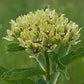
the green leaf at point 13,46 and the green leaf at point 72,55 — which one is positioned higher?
the green leaf at point 13,46

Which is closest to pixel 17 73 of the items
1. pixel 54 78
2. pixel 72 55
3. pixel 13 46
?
pixel 13 46

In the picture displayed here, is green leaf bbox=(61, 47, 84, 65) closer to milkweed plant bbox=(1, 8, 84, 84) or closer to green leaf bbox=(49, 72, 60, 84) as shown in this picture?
milkweed plant bbox=(1, 8, 84, 84)

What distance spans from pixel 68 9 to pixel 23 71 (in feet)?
9.75

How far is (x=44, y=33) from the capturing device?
178cm

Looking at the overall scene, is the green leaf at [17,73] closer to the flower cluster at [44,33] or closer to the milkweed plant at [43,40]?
the milkweed plant at [43,40]

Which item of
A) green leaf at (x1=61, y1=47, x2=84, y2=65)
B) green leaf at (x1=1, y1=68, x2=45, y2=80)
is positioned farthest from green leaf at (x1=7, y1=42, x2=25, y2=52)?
green leaf at (x1=61, y1=47, x2=84, y2=65)

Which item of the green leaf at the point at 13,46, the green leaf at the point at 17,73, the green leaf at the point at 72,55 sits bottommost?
the green leaf at the point at 17,73

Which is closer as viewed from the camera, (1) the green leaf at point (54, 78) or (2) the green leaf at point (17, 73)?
(2) the green leaf at point (17, 73)

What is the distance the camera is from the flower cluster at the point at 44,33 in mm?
1796

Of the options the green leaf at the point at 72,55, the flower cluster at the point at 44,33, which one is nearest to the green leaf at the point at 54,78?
the green leaf at the point at 72,55

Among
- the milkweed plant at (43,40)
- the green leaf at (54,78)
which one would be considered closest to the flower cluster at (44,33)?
the milkweed plant at (43,40)

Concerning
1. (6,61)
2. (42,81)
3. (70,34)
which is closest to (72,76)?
(6,61)

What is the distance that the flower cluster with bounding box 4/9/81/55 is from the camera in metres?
1.80

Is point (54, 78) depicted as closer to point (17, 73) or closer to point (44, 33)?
point (17, 73)
